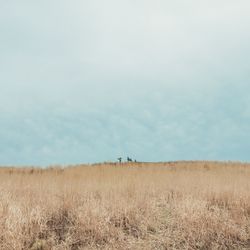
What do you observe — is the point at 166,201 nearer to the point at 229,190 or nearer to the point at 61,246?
the point at 229,190

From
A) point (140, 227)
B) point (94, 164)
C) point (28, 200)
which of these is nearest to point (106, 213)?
point (140, 227)

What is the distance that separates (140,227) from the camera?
10773mm

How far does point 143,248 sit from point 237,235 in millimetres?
2058

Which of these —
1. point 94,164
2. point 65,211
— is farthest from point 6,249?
point 94,164

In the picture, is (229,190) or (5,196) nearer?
(5,196)

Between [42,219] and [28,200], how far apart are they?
1.38m

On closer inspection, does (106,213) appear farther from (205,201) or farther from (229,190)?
(229,190)

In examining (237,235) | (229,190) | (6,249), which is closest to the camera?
(6,249)

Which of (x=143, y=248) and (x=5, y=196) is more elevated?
(x=5, y=196)

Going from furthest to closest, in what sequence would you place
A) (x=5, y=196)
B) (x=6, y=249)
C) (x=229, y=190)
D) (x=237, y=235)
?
(x=229, y=190) → (x=5, y=196) → (x=237, y=235) → (x=6, y=249)

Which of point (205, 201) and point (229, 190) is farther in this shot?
point (229, 190)

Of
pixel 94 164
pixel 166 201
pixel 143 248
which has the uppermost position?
pixel 94 164

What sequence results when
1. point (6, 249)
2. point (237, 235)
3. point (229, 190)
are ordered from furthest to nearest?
point (229, 190) < point (237, 235) < point (6, 249)

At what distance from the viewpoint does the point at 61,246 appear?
32.7ft
